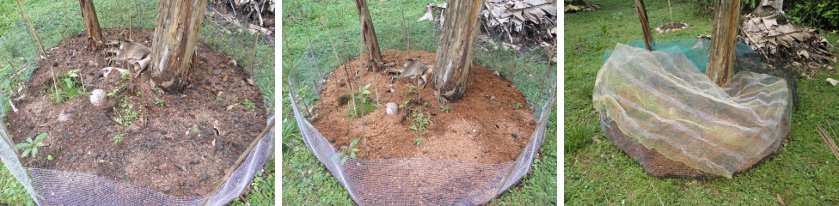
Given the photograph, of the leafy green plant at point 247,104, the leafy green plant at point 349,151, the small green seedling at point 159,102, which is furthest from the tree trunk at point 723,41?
the small green seedling at point 159,102

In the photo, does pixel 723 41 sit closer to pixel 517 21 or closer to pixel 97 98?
pixel 517 21

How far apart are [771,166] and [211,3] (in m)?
2.37

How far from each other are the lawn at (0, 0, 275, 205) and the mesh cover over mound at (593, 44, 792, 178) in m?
1.45

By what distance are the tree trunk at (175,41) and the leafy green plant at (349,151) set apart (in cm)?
74

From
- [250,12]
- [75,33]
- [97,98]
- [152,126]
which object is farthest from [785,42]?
[75,33]

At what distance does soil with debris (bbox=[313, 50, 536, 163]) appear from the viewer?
246cm

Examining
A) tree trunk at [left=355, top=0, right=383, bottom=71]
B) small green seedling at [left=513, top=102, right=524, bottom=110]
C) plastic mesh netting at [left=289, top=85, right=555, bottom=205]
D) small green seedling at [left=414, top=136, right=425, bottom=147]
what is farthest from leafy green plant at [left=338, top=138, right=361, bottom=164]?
small green seedling at [left=513, top=102, right=524, bottom=110]

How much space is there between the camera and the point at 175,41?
250 cm

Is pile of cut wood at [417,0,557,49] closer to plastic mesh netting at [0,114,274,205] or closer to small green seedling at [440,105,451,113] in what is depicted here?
small green seedling at [440,105,451,113]

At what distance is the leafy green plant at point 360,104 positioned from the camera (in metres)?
2.53

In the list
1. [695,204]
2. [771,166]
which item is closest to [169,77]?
[695,204]

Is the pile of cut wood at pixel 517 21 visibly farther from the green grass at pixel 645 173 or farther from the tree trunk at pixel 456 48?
the green grass at pixel 645 173

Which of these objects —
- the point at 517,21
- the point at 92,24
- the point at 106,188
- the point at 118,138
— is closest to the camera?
the point at 106,188

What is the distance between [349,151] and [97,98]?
3.50 feet
